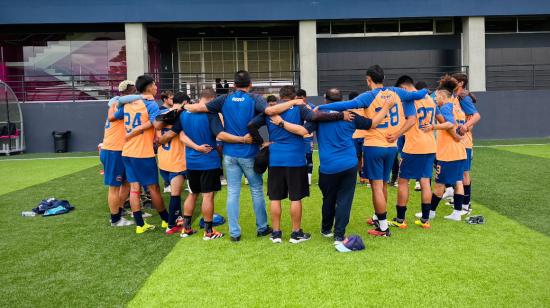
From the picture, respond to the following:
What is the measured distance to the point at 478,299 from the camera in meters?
3.82

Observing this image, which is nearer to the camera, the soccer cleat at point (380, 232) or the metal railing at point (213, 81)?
the soccer cleat at point (380, 232)

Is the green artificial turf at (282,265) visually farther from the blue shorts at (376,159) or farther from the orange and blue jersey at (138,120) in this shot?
the orange and blue jersey at (138,120)

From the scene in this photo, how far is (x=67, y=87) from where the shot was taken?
67.0 ft

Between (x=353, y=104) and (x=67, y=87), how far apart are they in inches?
721

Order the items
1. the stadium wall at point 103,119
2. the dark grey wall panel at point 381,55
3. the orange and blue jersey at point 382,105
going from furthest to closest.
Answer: the dark grey wall panel at point 381,55 < the stadium wall at point 103,119 < the orange and blue jersey at point 382,105

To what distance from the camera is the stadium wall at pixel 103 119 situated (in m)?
18.7

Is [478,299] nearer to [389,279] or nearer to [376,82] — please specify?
[389,279]

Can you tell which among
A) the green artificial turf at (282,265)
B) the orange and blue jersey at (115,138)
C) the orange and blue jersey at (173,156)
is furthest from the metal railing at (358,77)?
the orange and blue jersey at (173,156)

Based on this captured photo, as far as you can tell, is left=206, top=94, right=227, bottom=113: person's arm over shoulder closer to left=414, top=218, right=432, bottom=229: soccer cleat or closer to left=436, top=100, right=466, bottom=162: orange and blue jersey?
left=436, top=100, right=466, bottom=162: orange and blue jersey

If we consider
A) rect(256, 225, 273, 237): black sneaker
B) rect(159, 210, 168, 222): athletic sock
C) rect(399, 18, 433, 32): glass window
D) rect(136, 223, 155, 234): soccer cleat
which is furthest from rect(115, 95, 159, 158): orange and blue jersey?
rect(399, 18, 433, 32): glass window

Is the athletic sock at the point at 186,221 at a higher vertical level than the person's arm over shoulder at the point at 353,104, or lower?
lower

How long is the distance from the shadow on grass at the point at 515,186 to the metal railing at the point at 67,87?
1525 cm

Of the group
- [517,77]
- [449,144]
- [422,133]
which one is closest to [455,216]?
[449,144]

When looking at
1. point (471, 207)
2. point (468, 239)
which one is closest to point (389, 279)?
point (468, 239)
